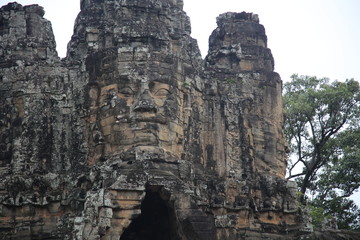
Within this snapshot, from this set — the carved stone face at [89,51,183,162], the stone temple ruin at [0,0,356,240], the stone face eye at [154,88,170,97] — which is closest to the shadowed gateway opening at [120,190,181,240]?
the stone temple ruin at [0,0,356,240]

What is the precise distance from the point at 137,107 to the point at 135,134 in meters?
0.73

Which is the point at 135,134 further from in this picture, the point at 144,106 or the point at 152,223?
the point at 152,223

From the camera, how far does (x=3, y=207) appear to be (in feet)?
87.1

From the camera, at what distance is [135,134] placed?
26344 millimetres

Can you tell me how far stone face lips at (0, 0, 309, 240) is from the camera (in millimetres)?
25500

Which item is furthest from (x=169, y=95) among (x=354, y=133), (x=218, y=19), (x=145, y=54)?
(x=354, y=133)

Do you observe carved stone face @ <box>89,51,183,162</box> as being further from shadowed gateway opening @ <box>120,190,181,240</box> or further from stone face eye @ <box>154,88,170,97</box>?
shadowed gateway opening @ <box>120,190,181,240</box>

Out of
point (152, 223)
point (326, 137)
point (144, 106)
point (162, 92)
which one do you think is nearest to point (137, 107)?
point (144, 106)

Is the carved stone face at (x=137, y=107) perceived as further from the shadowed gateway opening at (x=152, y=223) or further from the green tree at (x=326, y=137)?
the green tree at (x=326, y=137)

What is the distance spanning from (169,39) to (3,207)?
6.49 metres

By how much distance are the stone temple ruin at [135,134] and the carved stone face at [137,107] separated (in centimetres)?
3

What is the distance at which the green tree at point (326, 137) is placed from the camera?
38250mm

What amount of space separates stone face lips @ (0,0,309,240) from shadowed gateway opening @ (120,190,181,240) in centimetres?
4

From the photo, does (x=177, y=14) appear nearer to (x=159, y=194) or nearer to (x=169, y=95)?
(x=169, y=95)
